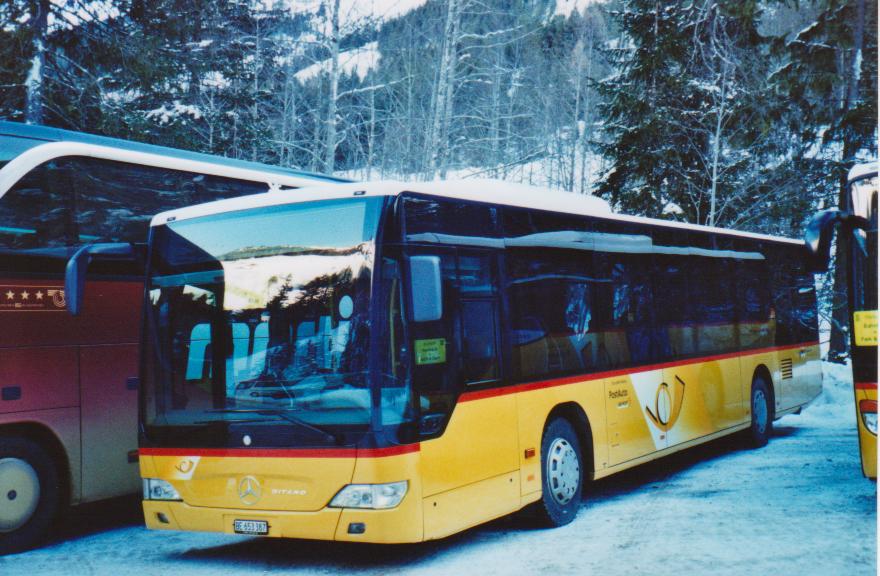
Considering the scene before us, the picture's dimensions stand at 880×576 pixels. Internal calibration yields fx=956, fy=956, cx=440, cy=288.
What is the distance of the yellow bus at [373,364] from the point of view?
6691 mm

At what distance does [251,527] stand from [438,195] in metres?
2.86

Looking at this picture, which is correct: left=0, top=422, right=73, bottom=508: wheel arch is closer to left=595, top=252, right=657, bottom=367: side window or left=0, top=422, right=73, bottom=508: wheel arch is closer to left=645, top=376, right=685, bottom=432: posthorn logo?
left=595, top=252, right=657, bottom=367: side window

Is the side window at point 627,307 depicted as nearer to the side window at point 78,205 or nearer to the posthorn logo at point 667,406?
the posthorn logo at point 667,406

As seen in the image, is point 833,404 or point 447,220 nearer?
point 447,220

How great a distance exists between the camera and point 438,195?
743 centimetres

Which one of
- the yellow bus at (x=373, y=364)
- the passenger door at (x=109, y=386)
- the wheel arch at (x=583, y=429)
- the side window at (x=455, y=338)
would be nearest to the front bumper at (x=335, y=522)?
the yellow bus at (x=373, y=364)

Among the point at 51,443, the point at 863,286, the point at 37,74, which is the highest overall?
the point at 37,74

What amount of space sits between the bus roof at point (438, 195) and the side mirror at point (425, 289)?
563 mm

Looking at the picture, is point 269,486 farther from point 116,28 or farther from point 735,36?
point 735,36

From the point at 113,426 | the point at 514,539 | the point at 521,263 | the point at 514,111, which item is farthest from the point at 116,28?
the point at 514,111

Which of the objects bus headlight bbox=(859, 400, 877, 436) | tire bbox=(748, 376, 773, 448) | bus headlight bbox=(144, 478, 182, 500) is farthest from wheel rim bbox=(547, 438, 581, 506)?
tire bbox=(748, 376, 773, 448)

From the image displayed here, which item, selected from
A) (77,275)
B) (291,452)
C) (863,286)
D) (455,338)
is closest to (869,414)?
(863,286)

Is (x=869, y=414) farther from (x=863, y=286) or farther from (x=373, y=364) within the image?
(x=373, y=364)

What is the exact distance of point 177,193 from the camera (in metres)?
9.89
